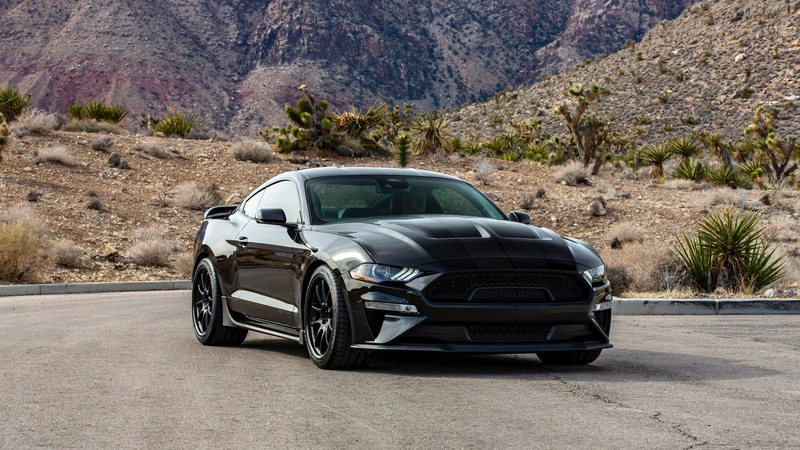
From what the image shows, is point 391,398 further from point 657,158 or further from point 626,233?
point 657,158

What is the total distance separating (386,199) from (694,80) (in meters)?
68.6

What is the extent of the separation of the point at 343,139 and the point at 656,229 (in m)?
12.6

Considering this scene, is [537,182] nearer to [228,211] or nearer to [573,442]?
[228,211]

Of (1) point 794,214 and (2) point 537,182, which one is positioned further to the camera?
(2) point 537,182

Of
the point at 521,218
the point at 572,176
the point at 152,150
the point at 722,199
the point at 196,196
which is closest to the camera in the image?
the point at 521,218

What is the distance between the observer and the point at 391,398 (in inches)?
264

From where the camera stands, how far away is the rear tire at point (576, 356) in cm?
812

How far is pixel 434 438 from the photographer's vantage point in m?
5.51

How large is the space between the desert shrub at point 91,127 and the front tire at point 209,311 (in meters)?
27.5

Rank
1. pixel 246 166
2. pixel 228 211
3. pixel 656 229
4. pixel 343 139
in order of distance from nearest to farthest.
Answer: pixel 228 211
pixel 656 229
pixel 246 166
pixel 343 139

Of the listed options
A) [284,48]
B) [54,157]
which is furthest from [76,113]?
[284,48]

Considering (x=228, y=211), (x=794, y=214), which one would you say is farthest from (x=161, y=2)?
(x=228, y=211)

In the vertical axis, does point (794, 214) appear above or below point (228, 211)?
below

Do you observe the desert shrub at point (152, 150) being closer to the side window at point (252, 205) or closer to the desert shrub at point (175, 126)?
the desert shrub at point (175, 126)
